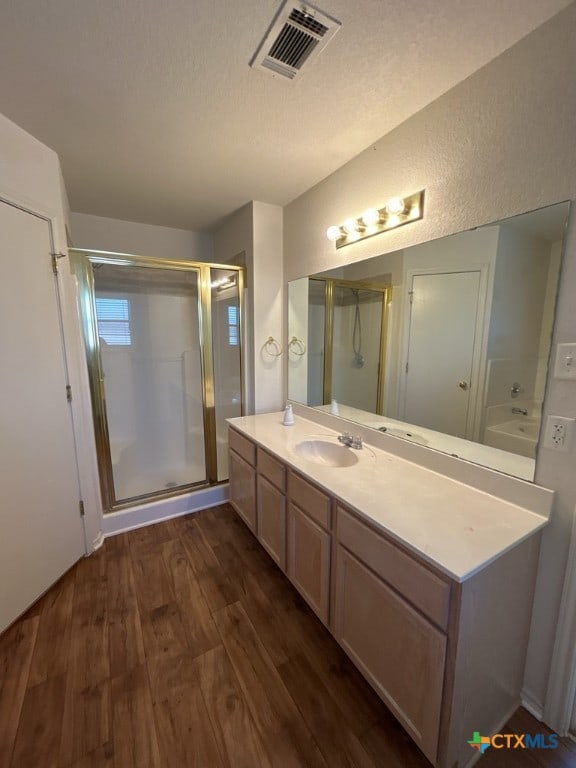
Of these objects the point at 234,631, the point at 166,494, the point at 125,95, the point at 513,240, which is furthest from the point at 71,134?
the point at 234,631

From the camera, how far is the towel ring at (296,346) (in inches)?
97.3

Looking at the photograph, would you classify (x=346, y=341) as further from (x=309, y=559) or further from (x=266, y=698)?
(x=266, y=698)

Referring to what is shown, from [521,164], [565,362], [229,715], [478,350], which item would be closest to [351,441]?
[478,350]

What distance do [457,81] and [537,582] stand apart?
1.95 m

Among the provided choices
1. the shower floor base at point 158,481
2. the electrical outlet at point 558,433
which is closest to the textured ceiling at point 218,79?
the electrical outlet at point 558,433

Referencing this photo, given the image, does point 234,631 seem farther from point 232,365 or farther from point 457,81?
point 457,81

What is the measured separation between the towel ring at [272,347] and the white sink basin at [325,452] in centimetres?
96

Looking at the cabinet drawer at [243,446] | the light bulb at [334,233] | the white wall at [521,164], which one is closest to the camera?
the white wall at [521,164]

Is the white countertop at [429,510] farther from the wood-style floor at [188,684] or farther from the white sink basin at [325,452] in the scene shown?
the wood-style floor at [188,684]

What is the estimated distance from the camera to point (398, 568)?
102cm

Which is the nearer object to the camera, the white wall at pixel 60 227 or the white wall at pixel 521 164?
the white wall at pixel 521 164

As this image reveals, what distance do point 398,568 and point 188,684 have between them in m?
1.05

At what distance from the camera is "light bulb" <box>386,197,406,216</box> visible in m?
1.52

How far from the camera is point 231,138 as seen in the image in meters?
1.63
